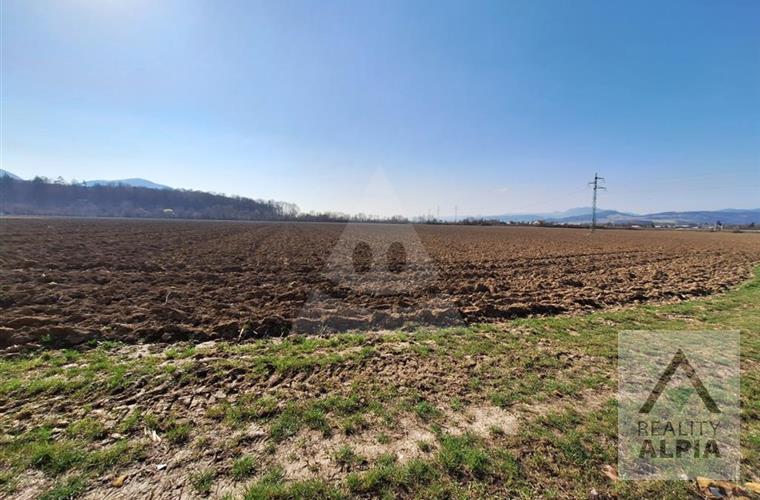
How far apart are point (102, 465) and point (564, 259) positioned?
24788 mm

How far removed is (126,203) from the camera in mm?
147125

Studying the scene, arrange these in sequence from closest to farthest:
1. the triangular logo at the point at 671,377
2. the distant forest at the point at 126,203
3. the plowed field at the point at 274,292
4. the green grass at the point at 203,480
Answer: the green grass at the point at 203,480
the triangular logo at the point at 671,377
the plowed field at the point at 274,292
the distant forest at the point at 126,203

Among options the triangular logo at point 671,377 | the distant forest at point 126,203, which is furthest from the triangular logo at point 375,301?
the distant forest at point 126,203

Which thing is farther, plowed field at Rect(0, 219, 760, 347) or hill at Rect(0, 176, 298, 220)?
hill at Rect(0, 176, 298, 220)

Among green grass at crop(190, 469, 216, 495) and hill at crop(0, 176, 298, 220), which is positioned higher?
hill at crop(0, 176, 298, 220)

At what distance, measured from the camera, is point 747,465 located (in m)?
3.46

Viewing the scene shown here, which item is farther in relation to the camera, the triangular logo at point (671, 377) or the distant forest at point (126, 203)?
the distant forest at point (126, 203)

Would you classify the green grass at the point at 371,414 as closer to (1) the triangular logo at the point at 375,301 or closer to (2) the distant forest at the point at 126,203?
(1) the triangular logo at the point at 375,301

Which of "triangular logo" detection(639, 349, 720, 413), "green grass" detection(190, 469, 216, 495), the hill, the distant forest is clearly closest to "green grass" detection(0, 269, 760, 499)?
"green grass" detection(190, 469, 216, 495)

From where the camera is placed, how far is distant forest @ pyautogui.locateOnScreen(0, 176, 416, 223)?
130 meters

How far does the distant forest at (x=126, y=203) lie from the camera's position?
428ft

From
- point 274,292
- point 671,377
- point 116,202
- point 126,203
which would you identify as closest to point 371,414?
point 671,377

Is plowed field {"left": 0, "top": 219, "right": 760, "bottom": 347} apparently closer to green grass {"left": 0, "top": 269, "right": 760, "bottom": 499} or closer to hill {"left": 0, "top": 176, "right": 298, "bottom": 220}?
green grass {"left": 0, "top": 269, "right": 760, "bottom": 499}

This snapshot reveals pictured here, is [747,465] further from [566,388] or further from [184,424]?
[184,424]
